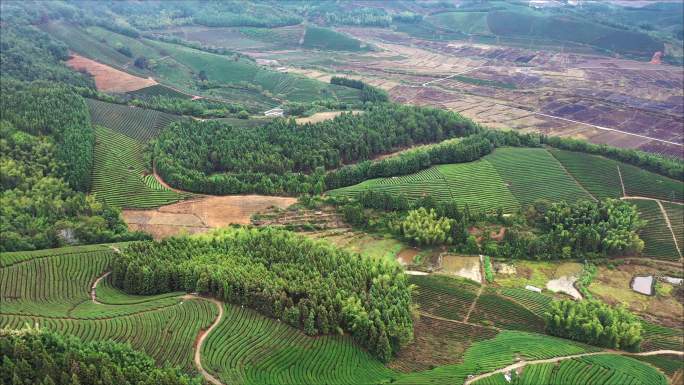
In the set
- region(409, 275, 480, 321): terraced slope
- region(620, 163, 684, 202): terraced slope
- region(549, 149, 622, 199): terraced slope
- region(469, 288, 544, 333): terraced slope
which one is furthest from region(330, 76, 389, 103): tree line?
region(469, 288, 544, 333): terraced slope

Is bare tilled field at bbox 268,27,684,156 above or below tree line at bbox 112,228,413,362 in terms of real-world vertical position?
above

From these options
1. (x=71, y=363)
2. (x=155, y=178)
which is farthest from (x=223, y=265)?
(x=155, y=178)

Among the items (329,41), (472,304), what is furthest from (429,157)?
(329,41)

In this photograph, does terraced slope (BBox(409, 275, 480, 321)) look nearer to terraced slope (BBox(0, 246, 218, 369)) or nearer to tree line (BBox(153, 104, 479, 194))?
terraced slope (BBox(0, 246, 218, 369))

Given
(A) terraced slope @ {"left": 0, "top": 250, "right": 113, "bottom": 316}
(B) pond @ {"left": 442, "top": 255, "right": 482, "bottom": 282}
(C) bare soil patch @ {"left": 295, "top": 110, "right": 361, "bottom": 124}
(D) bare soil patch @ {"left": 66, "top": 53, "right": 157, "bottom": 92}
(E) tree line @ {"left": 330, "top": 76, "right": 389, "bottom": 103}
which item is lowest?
(B) pond @ {"left": 442, "top": 255, "right": 482, "bottom": 282}

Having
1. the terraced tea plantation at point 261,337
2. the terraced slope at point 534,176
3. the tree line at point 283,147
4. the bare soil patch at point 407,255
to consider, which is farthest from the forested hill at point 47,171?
the terraced slope at point 534,176

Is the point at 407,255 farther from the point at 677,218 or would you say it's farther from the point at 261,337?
the point at 677,218
